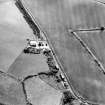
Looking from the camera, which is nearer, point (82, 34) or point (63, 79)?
point (63, 79)

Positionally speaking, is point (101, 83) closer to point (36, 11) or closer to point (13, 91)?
point (13, 91)

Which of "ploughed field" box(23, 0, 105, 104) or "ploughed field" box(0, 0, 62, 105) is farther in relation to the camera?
"ploughed field" box(23, 0, 105, 104)

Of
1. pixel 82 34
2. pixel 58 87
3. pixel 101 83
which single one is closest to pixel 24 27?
pixel 82 34

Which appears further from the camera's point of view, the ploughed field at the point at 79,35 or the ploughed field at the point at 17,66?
the ploughed field at the point at 79,35

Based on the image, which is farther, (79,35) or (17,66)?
(79,35)

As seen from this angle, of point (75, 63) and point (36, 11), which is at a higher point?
point (36, 11)

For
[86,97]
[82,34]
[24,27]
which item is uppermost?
[24,27]

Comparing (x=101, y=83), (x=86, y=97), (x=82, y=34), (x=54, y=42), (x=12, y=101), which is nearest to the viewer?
(x=12, y=101)

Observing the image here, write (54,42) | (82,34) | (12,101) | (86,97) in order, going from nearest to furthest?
1. (12,101)
2. (86,97)
3. (54,42)
4. (82,34)
